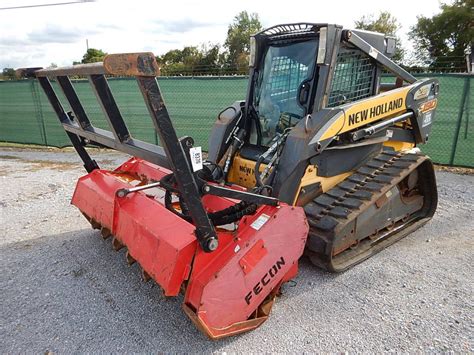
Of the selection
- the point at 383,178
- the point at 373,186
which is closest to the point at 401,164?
the point at 383,178

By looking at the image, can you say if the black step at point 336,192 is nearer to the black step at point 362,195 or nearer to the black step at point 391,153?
the black step at point 362,195

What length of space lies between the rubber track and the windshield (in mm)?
834

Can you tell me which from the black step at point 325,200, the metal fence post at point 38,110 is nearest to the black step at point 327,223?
the black step at point 325,200

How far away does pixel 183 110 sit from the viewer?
29.6 feet

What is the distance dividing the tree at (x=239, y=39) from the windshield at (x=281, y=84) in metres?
32.9

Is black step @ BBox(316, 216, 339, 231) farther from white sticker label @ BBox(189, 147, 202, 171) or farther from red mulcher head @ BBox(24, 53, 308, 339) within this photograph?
white sticker label @ BBox(189, 147, 202, 171)

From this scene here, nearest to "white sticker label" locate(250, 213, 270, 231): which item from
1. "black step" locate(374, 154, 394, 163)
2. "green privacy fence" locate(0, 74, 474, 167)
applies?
"black step" locate(374, 154, 394, 163)

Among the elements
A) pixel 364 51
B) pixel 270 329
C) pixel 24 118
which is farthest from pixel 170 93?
pixel 270 329

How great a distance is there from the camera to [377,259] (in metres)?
3.76

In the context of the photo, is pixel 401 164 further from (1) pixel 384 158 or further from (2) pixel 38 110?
(2) pixel 38 110

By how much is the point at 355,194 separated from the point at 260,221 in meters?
1.31

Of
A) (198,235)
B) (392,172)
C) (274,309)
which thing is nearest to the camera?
(198,235)

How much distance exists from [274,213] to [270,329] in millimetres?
851

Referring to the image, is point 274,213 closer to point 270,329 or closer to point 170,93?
point 270,329
